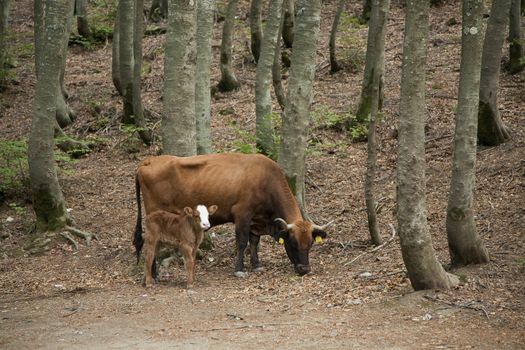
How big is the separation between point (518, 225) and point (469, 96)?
3.04m

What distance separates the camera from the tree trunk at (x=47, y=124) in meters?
14.2

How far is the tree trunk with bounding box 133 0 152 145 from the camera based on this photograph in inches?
795

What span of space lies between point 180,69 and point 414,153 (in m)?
4.82

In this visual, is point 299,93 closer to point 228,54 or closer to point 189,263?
point 189,263

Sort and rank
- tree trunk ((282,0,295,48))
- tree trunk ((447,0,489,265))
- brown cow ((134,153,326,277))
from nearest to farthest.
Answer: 1. tree trunk ((447,0,489,265))
2. brown cow ((134,153,326,277))
3. tree trunk ((282,0,295,48))

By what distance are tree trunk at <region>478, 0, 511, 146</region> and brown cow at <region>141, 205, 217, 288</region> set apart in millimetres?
6991

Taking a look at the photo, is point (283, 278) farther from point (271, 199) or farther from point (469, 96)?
point (469, 96)

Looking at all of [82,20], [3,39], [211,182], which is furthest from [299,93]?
[82,20]

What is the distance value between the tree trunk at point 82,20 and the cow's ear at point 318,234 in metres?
22.7

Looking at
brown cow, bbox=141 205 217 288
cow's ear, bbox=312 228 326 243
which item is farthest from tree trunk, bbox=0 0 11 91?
cow's ear, bbox=312 228 326 243

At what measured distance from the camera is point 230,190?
13.0m

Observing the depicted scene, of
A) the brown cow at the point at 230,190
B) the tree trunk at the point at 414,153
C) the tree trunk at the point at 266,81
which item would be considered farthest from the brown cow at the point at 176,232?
the tree trunk at the point at 266,81

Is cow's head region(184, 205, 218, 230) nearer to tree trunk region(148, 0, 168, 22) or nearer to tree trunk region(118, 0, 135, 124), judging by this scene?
tree trunk region(118, 0, 135, 124)

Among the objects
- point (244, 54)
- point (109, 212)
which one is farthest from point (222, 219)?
point (244, 54)
